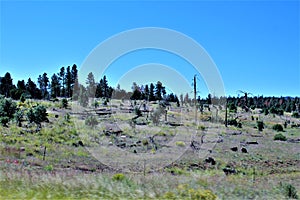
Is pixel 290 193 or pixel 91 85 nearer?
pixel 290 193

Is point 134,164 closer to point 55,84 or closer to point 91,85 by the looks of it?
point 91,85

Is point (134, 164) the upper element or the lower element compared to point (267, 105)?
lower

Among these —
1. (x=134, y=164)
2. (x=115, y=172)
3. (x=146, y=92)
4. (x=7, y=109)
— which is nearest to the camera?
(x=115, y=172)

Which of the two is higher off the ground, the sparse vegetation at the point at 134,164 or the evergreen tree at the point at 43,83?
the evergreen tree at the point at 43,83

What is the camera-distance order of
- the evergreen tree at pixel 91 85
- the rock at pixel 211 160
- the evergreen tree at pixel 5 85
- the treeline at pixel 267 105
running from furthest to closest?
the treeline at pixel 267 105, the evergreen tree at pixel 5 85, the evergreen tree at pixel 91 85, the rock at pixel 211 160

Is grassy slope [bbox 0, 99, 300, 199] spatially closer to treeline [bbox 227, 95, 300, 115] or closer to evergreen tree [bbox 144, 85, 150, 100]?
evergreen tree [bbox 144, 85, 150, 100]

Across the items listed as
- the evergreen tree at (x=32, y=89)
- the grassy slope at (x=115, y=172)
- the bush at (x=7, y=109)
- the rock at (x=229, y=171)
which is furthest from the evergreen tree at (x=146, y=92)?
the rock at (x=229, y=171)

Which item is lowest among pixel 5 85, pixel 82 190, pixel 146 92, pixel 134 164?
pixel 134 164

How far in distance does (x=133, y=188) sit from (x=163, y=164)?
52.1 feet

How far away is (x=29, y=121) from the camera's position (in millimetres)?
43062

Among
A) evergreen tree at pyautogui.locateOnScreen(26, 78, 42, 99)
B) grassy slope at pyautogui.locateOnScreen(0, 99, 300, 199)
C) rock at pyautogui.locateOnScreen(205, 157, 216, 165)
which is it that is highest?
evergreen tree at pyautogui.locateOnScreen(26, 78, 42, 99)

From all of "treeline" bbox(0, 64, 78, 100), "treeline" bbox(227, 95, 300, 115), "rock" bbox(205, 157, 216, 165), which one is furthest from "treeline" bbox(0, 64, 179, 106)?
"rock" bbox(205, 157, 216, 165)

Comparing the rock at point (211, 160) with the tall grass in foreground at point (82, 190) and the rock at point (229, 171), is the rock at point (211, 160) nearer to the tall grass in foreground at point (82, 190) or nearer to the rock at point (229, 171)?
the rock at point (229, 171)

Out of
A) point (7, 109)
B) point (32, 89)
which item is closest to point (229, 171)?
point (7, 109)
